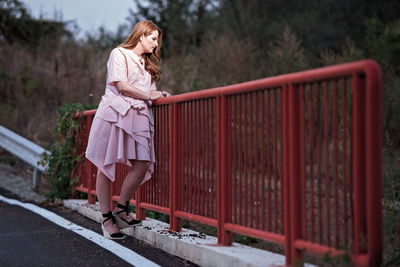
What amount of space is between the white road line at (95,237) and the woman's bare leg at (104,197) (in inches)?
5.5

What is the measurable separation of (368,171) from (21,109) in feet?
44.0

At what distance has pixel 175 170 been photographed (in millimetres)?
5566

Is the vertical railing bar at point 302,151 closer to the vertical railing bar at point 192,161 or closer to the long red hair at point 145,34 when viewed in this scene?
the vertical railing bar at point 192,161

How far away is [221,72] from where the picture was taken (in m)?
16.9

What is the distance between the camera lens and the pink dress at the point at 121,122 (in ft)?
18.5

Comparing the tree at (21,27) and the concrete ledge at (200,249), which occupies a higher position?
the tree at (21,27)

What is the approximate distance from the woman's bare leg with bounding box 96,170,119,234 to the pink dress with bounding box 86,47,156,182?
0.15m

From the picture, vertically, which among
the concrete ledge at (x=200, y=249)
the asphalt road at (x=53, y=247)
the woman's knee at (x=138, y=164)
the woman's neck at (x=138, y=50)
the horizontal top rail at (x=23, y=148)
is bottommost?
the asphalt road at (x=53, y=247)

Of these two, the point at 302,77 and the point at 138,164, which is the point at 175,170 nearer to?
the point at 138,164

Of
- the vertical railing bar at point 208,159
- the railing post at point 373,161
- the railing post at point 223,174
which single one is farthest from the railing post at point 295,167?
the vertical railing bar at point 208,159

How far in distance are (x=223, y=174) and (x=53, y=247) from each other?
1.85m

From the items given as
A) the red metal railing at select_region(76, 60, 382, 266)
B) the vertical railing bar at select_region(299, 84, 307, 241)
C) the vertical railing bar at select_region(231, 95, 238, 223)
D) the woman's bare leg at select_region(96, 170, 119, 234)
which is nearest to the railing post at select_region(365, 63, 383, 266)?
the red metal railing at select_region(76, 60, 382, 266)

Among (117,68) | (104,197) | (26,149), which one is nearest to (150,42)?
(117,68)

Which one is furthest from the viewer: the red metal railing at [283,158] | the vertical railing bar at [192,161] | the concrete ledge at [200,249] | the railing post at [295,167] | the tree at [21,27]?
the tree at [21,27]
